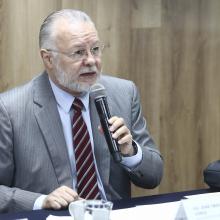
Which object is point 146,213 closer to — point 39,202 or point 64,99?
point 39,202

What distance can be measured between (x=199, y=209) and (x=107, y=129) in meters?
0.45

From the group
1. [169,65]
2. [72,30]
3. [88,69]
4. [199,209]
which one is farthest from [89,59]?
[169,65]

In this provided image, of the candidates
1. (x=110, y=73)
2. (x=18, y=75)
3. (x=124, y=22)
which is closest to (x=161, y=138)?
(x=110, y=73)

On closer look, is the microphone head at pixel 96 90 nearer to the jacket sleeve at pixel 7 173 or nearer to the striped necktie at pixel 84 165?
the striped necktie at pixel 84 165

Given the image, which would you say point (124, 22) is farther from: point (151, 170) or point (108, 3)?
point (151, 170)

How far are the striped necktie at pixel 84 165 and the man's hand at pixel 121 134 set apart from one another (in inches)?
7.4

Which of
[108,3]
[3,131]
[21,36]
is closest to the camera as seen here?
[3,131]

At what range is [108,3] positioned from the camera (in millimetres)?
2943

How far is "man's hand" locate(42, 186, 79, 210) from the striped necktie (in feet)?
0.93

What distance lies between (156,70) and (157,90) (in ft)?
0.42

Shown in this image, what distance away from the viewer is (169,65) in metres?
3.14

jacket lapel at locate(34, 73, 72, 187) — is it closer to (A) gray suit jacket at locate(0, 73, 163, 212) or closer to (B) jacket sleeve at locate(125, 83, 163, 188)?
(A) gray suit jacket at locate(0, 73, 163, 212)

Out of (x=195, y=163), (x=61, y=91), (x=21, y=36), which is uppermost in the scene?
(x=21, y=36)

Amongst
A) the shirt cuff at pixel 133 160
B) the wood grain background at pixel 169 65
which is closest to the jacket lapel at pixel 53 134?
the shirt cuff at pixel 133 160
